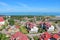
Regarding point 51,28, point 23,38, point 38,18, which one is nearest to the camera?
point 23,38

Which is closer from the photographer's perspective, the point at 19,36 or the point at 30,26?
the point at 19,36

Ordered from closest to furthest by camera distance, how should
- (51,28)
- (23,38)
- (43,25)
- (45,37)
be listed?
1. (23,38)
2. (45,37)
3. (51,28)
4. (43,25)

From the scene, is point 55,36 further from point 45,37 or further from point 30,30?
point 30,30

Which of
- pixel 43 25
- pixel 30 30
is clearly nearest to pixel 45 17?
pixel 43 25

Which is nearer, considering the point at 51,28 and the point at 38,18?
the point at 51,28

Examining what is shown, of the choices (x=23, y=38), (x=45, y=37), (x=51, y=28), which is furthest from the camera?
(x=51, y=28)

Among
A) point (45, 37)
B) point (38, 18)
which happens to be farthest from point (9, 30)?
point (38, 18)

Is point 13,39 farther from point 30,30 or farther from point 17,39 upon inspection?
point 30,30

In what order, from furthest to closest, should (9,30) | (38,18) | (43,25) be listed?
(38,18) → (43,25) → (9,30)
